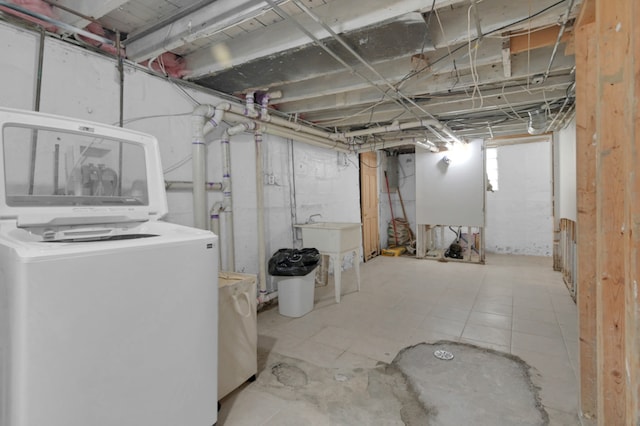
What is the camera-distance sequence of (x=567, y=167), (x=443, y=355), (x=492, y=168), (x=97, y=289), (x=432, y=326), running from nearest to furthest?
(x=97, y=289) < (x=443, y=355) < (x=432, y=326) < (x=567, y=167) < (x=492, y=168)

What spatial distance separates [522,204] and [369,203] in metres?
3.05

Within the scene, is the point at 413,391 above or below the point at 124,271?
below

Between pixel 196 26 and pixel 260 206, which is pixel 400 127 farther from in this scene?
pixel 196 26

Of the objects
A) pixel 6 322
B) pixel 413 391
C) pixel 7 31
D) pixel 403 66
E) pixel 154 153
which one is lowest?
pixel 413 391

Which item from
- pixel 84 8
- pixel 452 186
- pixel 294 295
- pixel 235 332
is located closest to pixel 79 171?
pixel 84 8

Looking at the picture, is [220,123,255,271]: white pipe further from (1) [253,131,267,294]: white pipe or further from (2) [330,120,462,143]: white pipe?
(2) [330,120,462,143]: white pipe

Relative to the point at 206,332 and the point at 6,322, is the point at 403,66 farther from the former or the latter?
the point at 6,322

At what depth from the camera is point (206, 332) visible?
1.41 meters

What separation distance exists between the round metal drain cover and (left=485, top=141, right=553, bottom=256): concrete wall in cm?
483

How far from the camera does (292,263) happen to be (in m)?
3.02

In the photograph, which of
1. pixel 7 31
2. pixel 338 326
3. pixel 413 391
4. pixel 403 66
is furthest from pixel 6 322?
pixel 403 66

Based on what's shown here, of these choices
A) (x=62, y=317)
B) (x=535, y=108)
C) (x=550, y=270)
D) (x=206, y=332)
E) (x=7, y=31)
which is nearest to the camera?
(x=62, y=317)

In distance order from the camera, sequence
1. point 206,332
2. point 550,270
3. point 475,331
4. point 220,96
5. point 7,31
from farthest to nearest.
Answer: point 550,270 → point 220,96 → point 475,331 → point 7,31 → point 206,332

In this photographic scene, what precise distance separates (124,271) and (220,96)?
2.33 m
